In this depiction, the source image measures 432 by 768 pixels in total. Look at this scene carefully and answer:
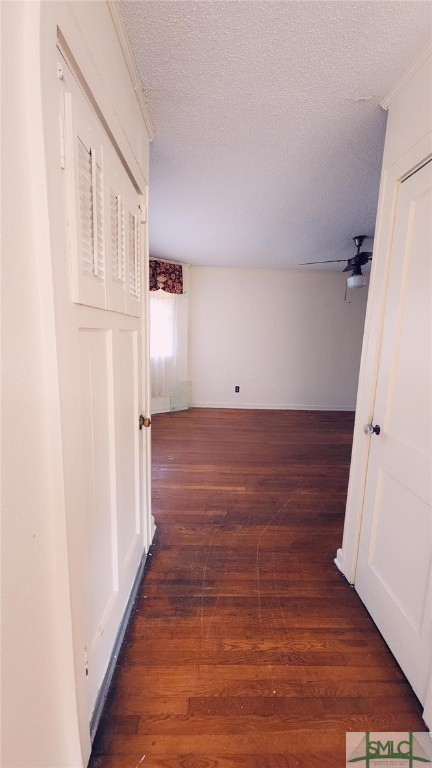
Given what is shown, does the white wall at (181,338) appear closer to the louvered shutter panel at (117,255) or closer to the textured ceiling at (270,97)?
the textured ceiling at (270,97)

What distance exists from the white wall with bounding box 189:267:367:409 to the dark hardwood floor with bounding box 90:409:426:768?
10.1 feet

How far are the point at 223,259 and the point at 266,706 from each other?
4.58m

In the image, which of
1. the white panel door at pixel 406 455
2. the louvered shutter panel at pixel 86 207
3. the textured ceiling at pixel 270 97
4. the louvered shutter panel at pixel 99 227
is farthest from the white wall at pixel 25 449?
the white panel door at pixel 406 455

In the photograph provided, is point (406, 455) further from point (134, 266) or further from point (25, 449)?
point (134, 266)

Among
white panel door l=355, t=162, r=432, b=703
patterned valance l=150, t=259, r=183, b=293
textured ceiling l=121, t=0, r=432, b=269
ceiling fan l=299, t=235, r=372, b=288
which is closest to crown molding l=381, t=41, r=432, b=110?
textured ceiling l=121, t=0, r=432, b=269

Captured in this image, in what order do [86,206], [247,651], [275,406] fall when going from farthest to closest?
[275,406]
[247,651]
[86,206]

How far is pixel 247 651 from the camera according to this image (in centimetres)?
128

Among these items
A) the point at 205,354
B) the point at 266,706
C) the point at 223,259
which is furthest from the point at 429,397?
the point at 205,354

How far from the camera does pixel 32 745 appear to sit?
2.17 feet

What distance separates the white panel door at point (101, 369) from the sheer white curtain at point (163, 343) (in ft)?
10.8

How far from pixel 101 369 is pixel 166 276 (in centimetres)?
399

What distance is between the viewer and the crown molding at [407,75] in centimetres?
112

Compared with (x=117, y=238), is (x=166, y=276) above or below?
above

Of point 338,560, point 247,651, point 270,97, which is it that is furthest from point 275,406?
point 270,97
